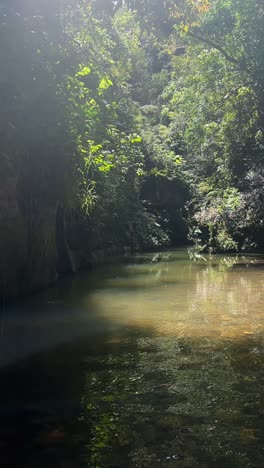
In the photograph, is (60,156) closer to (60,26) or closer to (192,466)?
(60,26)

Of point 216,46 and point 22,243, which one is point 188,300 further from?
point 216,46

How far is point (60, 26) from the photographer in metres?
7.96

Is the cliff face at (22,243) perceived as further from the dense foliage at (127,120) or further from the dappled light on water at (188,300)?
the dappled light on water at (188,300)

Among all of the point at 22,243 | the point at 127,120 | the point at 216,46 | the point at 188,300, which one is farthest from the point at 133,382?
the point at 127,120

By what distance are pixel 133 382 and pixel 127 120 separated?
19398 mm

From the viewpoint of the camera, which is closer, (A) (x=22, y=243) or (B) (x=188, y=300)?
(B) (x=188, y=300)

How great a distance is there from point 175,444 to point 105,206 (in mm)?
12865

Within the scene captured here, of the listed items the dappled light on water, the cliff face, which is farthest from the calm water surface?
the cliff face

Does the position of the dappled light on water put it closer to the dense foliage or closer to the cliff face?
the cliff face

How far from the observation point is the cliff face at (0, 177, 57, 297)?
884 cm

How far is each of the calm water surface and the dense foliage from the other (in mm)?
2951

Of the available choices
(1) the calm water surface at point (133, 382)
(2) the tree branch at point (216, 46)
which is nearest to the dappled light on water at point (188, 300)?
(1) the calm water surface at point (133, 382)

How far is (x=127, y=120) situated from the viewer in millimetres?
22609

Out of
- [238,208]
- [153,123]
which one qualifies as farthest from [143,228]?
[153,123]
